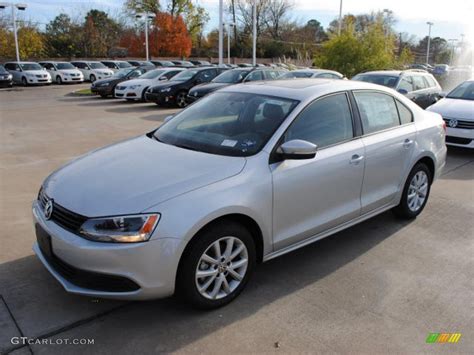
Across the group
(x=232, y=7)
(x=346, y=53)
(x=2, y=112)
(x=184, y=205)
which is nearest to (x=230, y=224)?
(x=184, y=205)

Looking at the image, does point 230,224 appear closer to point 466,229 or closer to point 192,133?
point 192,133

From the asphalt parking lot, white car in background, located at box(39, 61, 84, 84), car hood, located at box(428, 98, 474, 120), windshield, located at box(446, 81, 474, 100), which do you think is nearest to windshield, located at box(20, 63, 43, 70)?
white car in background, located at box(39, 61, 84, 84)

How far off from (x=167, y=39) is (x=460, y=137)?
52.6m

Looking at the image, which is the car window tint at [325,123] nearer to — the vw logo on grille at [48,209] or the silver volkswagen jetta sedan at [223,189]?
the silver volkswagen jetta sedan at [223,189]

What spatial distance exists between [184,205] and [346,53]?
21703 mm

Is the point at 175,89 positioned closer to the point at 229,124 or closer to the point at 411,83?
the point at 411,83

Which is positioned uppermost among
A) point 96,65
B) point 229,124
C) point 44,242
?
point 96,65

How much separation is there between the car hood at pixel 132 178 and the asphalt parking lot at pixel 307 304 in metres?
0.84

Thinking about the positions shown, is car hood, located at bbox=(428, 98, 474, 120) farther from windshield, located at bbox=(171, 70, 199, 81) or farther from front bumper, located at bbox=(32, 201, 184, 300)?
windshield, located at bbox=(171, 70, 199, 81)

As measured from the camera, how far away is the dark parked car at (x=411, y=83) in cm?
1177

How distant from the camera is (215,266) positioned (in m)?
3.25

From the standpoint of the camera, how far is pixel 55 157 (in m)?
8.38

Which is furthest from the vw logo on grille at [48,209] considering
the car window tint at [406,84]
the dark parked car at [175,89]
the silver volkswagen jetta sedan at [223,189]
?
the dark parked car at [175,89]

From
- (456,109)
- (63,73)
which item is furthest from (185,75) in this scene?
(63,73)
